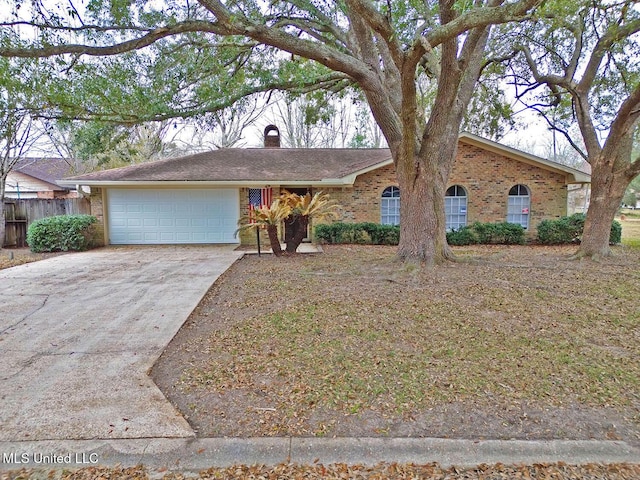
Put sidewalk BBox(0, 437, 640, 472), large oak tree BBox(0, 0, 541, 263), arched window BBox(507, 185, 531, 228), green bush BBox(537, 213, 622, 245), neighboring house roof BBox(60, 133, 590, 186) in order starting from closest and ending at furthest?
sidewalk BBox(0, 437, 640, 472) < large oak tree BBox(0, 0, 541, 263) < neighboring house roof BBox(60, 133, 590, 186) < green bush BBox(537, 213, 622, 245) < arched window BBox(507, 185, 531, 228)

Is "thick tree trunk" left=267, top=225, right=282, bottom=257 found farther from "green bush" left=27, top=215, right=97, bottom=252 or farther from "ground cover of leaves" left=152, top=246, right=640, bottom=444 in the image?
"green bush" left=27, top=215, right=97, bottom=252

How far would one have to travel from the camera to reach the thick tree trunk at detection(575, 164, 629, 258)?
28.9 feet

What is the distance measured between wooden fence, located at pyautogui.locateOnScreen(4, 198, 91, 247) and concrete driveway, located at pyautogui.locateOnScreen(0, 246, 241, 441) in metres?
5.15

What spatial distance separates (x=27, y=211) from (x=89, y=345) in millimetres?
11904

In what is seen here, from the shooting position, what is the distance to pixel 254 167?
1360cm

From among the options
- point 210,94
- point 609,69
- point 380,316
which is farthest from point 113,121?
point 609,69

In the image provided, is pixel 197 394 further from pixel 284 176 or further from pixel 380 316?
pixel 284 176

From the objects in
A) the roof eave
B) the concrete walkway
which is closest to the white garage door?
the roof eave

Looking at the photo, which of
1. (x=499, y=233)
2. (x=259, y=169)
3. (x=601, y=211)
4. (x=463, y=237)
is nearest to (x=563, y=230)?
(x=499, y=233)

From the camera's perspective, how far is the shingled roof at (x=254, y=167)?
1229cm

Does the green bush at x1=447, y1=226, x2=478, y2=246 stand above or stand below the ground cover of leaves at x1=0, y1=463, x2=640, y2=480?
above

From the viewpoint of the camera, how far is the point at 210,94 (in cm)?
1009

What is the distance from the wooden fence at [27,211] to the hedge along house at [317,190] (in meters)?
1.06

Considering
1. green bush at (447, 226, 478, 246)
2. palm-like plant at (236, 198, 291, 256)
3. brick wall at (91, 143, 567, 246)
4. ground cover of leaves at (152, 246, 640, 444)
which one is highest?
brick wall at (91, 143, 567, 246)
